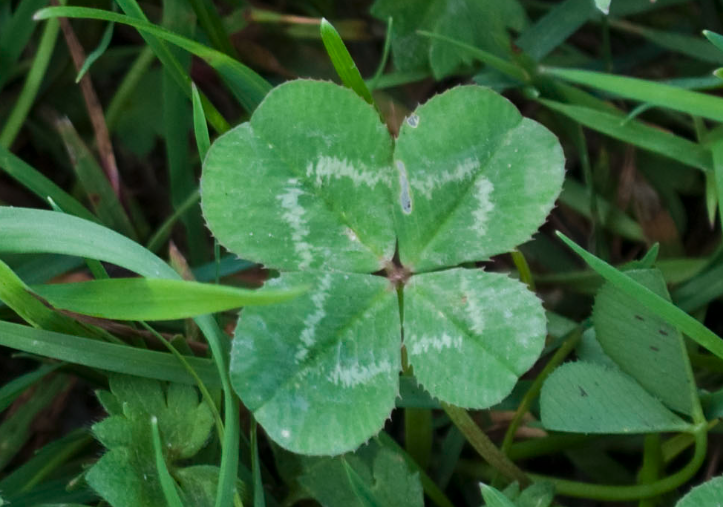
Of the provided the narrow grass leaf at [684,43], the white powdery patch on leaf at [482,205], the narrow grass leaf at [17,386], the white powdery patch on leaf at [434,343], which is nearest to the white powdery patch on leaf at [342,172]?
the white powdery patch on leaf at [482,205]

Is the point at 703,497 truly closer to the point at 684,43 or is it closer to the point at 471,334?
the point at 471,334

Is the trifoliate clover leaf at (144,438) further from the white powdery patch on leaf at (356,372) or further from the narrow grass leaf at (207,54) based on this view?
the narrow grass leaf at (207,54)

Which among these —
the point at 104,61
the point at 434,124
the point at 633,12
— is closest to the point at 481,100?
the point at 434,124

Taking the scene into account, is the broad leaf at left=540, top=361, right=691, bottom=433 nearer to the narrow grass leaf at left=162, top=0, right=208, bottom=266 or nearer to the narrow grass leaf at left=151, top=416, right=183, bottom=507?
the narrow grass leaf at left=151, top=416, right=183, bottom=507

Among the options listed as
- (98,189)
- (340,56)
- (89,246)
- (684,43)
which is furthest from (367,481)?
(684,43)

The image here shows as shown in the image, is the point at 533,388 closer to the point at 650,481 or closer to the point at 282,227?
the point at 650,481

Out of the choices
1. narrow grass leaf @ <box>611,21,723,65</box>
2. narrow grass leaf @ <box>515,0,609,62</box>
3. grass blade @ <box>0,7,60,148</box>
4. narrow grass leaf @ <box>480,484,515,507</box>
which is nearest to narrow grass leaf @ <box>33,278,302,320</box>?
narrow grass leaf @ <box>480,484,515,507</box>
